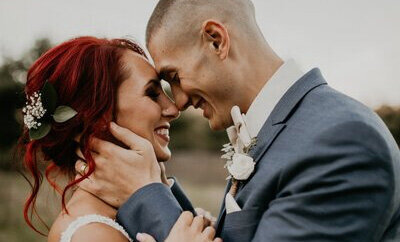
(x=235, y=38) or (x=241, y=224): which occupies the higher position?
(x=235, y=38)

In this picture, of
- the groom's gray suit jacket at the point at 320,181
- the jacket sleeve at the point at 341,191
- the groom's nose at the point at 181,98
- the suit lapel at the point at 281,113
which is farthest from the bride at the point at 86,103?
the jacket sleeve at the point at 341,191

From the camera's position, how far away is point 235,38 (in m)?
3.13

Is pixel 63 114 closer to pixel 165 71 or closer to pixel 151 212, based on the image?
pixel 165 71

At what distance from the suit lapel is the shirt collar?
0.23 feet

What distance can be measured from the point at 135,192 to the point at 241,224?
2.09 feet

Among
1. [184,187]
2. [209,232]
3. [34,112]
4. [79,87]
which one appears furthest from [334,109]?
[184,187]

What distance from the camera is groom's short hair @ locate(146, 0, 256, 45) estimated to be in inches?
125

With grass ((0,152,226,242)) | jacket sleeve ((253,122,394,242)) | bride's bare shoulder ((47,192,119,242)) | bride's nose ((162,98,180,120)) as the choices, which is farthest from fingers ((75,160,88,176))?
grass ((0,152,226,242))

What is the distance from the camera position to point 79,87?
11.0ft

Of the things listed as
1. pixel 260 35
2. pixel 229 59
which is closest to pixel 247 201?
pixel 229 59

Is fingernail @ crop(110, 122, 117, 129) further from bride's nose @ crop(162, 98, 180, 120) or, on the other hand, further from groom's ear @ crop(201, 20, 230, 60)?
groom's ear @ crop(201, 20, 230, 60)

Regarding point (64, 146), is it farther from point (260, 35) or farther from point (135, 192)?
point (260, 35)

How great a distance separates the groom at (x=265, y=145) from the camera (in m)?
2.39

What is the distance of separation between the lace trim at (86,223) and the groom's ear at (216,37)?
1169mm
